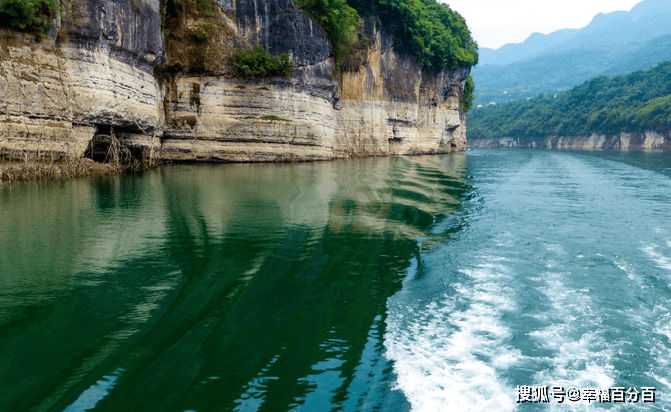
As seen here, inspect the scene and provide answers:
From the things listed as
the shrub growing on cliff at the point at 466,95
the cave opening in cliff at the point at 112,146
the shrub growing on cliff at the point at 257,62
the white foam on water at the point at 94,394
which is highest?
the shrub growing on cliff at the point at 466,95

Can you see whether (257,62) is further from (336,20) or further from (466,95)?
(466,95)

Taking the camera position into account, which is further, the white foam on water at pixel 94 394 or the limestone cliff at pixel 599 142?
the limestone cliff at pixel 599 142

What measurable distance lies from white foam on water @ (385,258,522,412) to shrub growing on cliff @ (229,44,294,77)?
2440 centimetres

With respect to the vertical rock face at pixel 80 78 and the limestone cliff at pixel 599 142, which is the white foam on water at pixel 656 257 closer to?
the vertical rock face at pixel 80 78

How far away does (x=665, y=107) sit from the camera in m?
72.9

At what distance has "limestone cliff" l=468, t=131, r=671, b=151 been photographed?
77.2 m

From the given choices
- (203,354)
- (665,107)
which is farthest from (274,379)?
(665,107)

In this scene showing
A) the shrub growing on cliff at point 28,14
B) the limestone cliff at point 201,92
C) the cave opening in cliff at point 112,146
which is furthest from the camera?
the cave opening in cliff at point 112,146

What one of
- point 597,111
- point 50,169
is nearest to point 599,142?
point 597,111

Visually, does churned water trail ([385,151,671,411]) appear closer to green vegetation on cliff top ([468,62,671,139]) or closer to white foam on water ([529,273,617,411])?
white foam on water ([529,273,617,411])

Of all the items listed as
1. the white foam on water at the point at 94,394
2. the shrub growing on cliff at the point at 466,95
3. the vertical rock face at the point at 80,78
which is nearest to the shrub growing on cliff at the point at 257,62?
the vertical rock face at the point at 80,78

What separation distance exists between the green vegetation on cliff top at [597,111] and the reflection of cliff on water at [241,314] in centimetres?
7970

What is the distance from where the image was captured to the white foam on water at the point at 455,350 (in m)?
4.30

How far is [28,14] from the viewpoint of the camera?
56.5 feet
